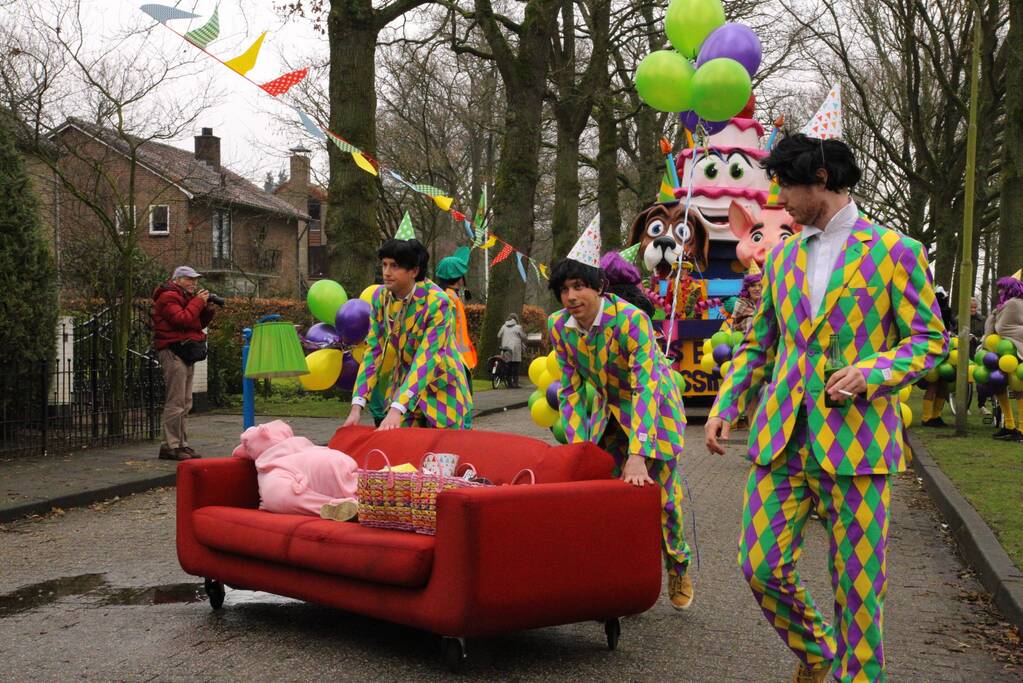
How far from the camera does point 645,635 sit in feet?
18.7

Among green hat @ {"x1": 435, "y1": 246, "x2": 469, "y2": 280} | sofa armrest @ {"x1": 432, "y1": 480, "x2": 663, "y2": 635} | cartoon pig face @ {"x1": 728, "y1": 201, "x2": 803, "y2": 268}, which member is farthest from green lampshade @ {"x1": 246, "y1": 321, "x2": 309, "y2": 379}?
cartoon pig face @ {"x1": 728, "y1": 201, "x2": 803, "y2": 268}

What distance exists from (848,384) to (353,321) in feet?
20.7

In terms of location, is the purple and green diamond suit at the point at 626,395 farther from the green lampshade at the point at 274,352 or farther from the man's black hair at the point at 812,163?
the green lampshade at the point at 274,352

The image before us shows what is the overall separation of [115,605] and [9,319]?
23.2 ft

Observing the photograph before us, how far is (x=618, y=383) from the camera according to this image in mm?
5852

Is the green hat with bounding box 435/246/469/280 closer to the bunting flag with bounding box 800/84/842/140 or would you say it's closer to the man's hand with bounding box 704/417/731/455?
the man's hand with bounding box 704/417/731/455

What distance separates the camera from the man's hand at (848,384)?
3826mm

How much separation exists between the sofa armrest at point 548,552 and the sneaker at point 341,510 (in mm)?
964

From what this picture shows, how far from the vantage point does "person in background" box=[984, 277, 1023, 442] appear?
1446 centimetres

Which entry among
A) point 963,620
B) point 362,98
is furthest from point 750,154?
point 963,620

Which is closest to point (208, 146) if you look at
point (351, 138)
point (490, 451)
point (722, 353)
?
point (351, 138)

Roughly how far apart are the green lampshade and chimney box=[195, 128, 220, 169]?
153 feet

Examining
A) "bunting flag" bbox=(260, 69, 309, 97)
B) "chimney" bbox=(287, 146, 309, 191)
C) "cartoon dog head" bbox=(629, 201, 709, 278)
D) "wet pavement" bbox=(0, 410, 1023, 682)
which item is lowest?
"wet pavement" bbox=(0, 410, 1023, 682)

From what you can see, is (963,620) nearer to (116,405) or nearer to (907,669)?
(907,669)
